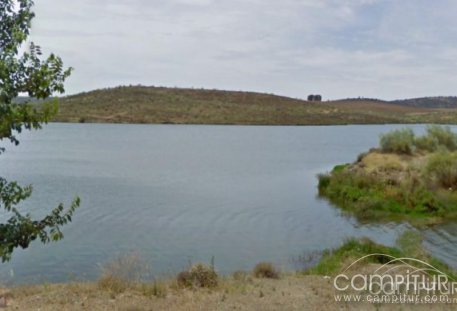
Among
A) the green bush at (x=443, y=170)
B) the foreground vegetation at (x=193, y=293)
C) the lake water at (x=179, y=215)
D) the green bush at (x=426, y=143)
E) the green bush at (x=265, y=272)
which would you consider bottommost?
the lake water at (x=179, y=215)

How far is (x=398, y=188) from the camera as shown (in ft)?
77.1

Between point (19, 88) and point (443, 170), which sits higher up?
point (19, 88)

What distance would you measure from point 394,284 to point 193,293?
163 inches

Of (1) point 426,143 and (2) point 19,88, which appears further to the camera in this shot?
(1) point 426,143

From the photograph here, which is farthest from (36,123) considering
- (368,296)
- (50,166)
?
(50,166)

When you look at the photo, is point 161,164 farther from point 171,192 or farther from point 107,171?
point 171,192

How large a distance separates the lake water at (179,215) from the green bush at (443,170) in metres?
5.66

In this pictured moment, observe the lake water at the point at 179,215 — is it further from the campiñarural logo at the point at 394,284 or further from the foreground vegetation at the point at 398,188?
the campiñarural logo at the point at 394,284

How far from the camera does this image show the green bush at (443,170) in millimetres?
23578

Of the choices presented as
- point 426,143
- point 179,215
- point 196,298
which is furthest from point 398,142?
point 196,298

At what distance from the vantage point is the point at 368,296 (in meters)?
8.61

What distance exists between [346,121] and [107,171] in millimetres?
103322

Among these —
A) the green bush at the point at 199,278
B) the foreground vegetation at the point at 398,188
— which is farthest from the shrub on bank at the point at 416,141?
the green bush at the point at 199,278

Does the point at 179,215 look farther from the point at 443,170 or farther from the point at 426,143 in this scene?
the point at 426,143
